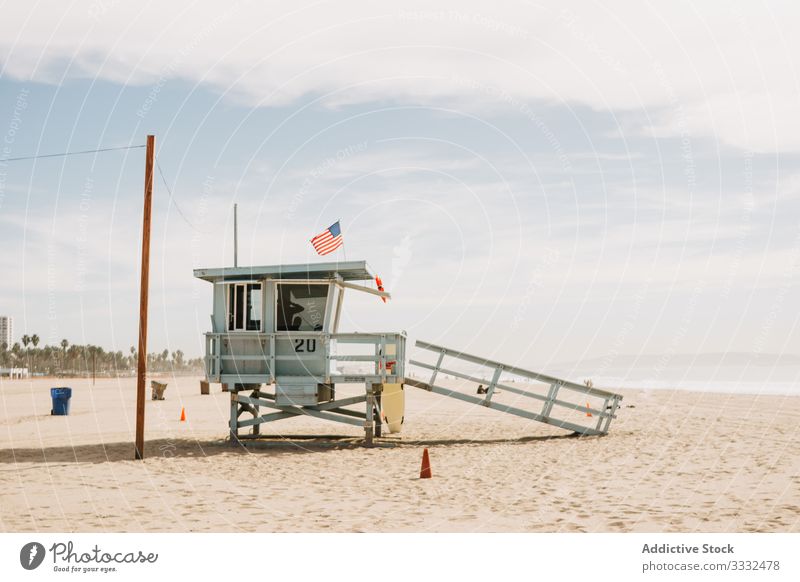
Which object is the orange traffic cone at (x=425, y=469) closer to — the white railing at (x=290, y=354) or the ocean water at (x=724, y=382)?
the white railing at (x=290, y=354)

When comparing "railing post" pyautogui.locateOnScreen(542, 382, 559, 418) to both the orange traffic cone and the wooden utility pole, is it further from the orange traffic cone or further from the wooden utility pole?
the wooden utility pole

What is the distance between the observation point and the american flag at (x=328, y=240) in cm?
1916

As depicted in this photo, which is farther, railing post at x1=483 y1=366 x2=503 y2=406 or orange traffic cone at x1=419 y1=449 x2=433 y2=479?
railing post at x1=483 y1=366 x2=503 y2=406

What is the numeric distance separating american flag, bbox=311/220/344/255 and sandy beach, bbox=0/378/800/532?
500 cm

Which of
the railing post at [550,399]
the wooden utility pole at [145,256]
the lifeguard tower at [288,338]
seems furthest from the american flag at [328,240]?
the railing post at [550,399]

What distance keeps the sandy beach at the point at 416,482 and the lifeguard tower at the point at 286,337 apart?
172cm

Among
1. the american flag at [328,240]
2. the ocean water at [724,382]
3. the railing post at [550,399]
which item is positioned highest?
the american flag at [328,240]

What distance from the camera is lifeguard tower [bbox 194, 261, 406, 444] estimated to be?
18.2 m

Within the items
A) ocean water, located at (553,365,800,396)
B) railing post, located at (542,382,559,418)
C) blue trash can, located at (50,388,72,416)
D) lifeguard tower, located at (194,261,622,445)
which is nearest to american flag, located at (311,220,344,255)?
lifeguard tower, located at (194,261,622,445)

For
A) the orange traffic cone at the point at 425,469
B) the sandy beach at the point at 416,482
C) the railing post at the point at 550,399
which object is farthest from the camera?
the railing post at the point at 550,399

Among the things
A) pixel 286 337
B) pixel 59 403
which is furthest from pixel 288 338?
pixel 59 403

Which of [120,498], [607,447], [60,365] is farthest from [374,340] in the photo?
[60,365]

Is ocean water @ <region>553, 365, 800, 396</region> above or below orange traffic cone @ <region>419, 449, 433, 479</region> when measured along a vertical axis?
below
